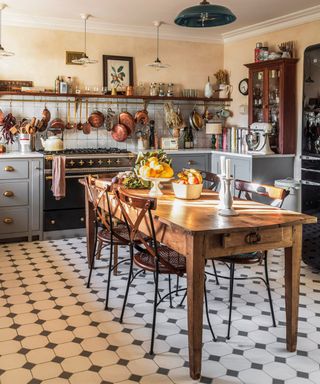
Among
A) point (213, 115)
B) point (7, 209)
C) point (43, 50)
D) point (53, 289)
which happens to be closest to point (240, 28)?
point (213, 115)

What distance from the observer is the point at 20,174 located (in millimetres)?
5305

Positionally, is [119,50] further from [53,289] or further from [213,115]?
[53,289]

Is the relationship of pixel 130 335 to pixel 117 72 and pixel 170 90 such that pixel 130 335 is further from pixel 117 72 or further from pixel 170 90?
pixel 170 90

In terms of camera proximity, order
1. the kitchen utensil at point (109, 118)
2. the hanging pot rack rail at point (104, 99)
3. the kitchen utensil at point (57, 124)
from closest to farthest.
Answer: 1. the hanging pot rack rail at point (104, 99)
2. the kitchen utensil at point (57, 124)
3. the kitchen utensil at point (109, 118)

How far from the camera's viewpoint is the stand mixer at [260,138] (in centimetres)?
573

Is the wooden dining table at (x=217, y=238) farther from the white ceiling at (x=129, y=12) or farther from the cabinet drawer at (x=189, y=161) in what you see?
the cabinet drawer at (x=189, y=161)

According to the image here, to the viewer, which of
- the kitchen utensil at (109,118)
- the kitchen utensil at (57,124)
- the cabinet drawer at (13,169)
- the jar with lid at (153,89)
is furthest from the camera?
the jar with lid at (153,89)

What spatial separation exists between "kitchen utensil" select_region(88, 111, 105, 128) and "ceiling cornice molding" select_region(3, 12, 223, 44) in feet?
3.42

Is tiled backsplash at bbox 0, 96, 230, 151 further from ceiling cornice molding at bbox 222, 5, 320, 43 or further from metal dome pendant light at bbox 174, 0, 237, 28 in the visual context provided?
metal dome pendant light at bbox 174, 0, 237, 28

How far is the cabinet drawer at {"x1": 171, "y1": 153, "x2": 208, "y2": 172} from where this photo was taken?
626cm

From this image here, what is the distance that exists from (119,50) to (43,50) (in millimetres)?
1001

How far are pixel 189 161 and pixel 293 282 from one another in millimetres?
3672

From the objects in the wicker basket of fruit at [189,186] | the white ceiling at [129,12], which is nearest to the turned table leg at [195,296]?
the wicker basket of fruit at [189,186]

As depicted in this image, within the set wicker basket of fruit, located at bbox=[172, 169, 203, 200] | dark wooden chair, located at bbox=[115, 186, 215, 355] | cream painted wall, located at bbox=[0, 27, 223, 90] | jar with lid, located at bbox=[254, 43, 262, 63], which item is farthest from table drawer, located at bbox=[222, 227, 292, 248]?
cream painted wall, located at bbox=[0, 27, 223, 90]
